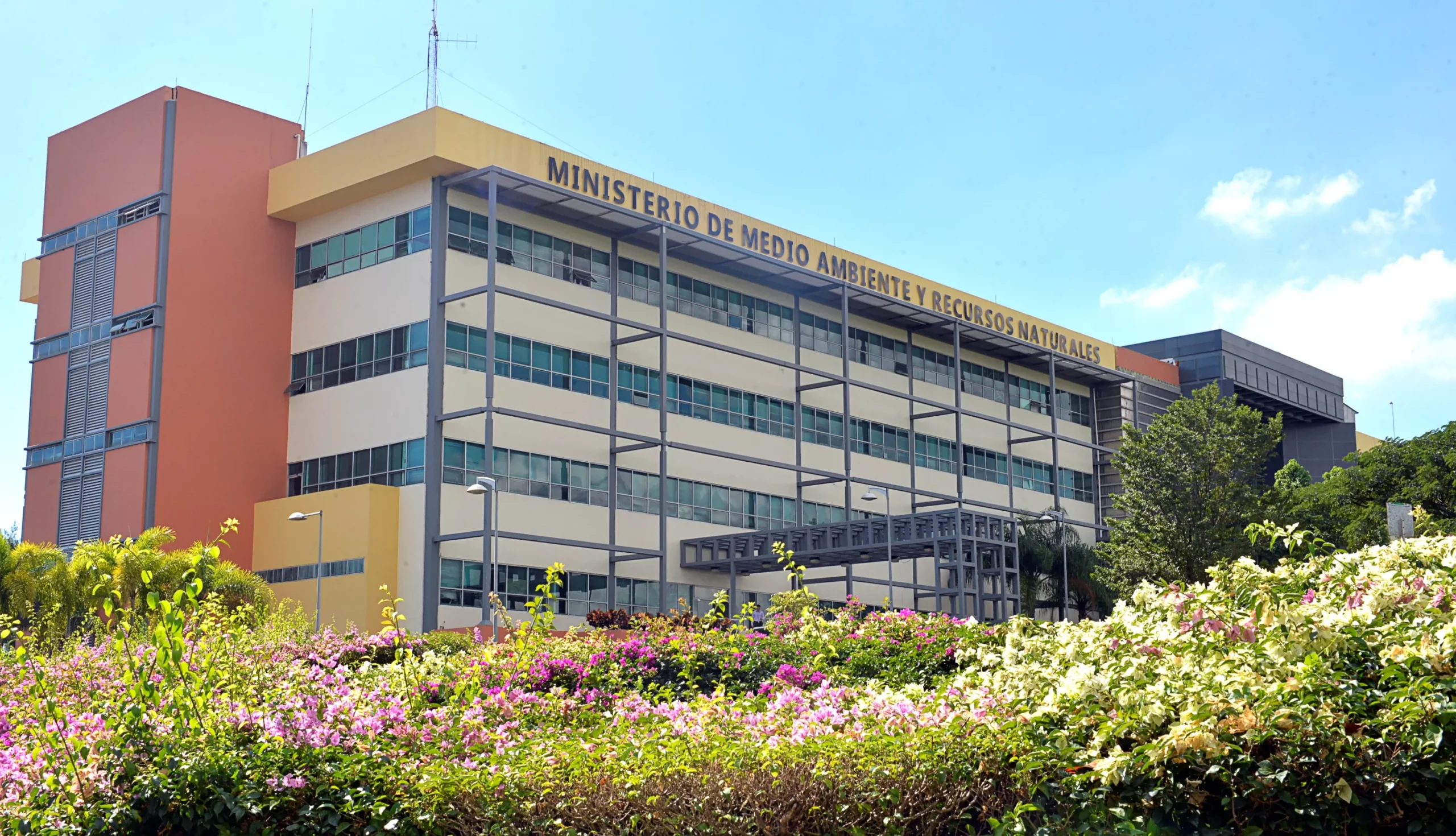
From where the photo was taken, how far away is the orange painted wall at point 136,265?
155ft

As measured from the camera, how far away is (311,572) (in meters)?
→ 45.9

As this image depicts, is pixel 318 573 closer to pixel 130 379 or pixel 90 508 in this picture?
pixel 90 508

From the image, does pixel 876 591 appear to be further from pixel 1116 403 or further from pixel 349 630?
pixel 349 630

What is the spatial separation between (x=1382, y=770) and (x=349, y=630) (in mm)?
19443

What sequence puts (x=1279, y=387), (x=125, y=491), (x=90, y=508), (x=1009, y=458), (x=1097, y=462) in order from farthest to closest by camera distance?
(x=1279, y=387)
(x=1097, y=462)
(x=1009, y=458)
(x=90, y=508)
(x=125, y=491)

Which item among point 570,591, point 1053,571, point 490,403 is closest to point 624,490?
point 570,591

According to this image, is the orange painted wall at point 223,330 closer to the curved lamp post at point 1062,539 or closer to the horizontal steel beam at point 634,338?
the horizontal steel beam at point 634,338

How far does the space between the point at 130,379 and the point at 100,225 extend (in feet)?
21.3

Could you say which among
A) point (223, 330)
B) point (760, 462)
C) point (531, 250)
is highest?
point (531, 250)

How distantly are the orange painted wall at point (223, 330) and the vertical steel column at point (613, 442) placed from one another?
10759mm

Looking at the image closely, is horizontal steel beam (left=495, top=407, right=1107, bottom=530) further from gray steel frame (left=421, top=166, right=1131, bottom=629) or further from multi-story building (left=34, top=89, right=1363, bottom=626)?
multi-story building (left=34, top=89, right=1363, bottom=626)

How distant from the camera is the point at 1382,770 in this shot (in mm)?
7320

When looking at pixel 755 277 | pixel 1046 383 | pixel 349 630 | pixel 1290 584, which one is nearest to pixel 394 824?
pixel 1290 584

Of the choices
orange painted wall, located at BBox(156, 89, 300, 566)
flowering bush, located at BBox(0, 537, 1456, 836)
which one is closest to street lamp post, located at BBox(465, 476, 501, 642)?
orange painted wall, located at BBox(156, 89, 300, 566)
